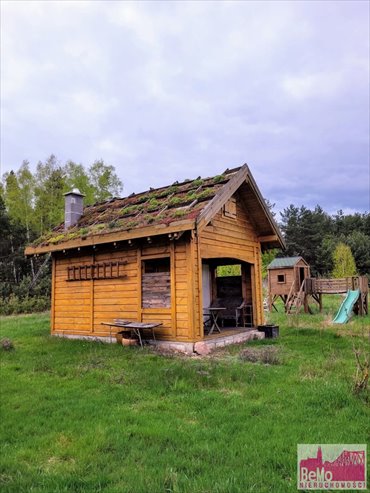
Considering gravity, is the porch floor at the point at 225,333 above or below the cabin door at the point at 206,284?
below

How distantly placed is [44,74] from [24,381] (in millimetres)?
11927

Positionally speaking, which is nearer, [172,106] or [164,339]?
[164,339]

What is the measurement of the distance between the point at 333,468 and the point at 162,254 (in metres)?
6.89

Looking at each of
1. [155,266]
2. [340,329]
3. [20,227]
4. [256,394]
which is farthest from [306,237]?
[256,394]

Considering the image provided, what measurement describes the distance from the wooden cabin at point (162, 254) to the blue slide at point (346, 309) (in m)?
5.42

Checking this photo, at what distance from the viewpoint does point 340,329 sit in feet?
40.9

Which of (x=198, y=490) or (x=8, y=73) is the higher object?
(x=8, y=73)

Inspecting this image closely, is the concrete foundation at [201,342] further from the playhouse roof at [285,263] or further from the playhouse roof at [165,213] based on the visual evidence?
the playhouse roof at [285,263]

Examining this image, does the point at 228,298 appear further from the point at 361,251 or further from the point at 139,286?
the point at 361,251

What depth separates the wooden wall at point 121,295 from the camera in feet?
29.9

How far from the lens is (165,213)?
963 cm

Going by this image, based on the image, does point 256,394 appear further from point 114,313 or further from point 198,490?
point 114,313

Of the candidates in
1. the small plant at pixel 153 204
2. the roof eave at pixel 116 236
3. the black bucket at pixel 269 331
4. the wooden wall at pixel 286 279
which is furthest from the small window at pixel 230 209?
the wooden wall at pixel 286 279

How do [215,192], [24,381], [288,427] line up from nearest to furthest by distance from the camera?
1. [288,427]
2. [24,381]
3. [215,192]
